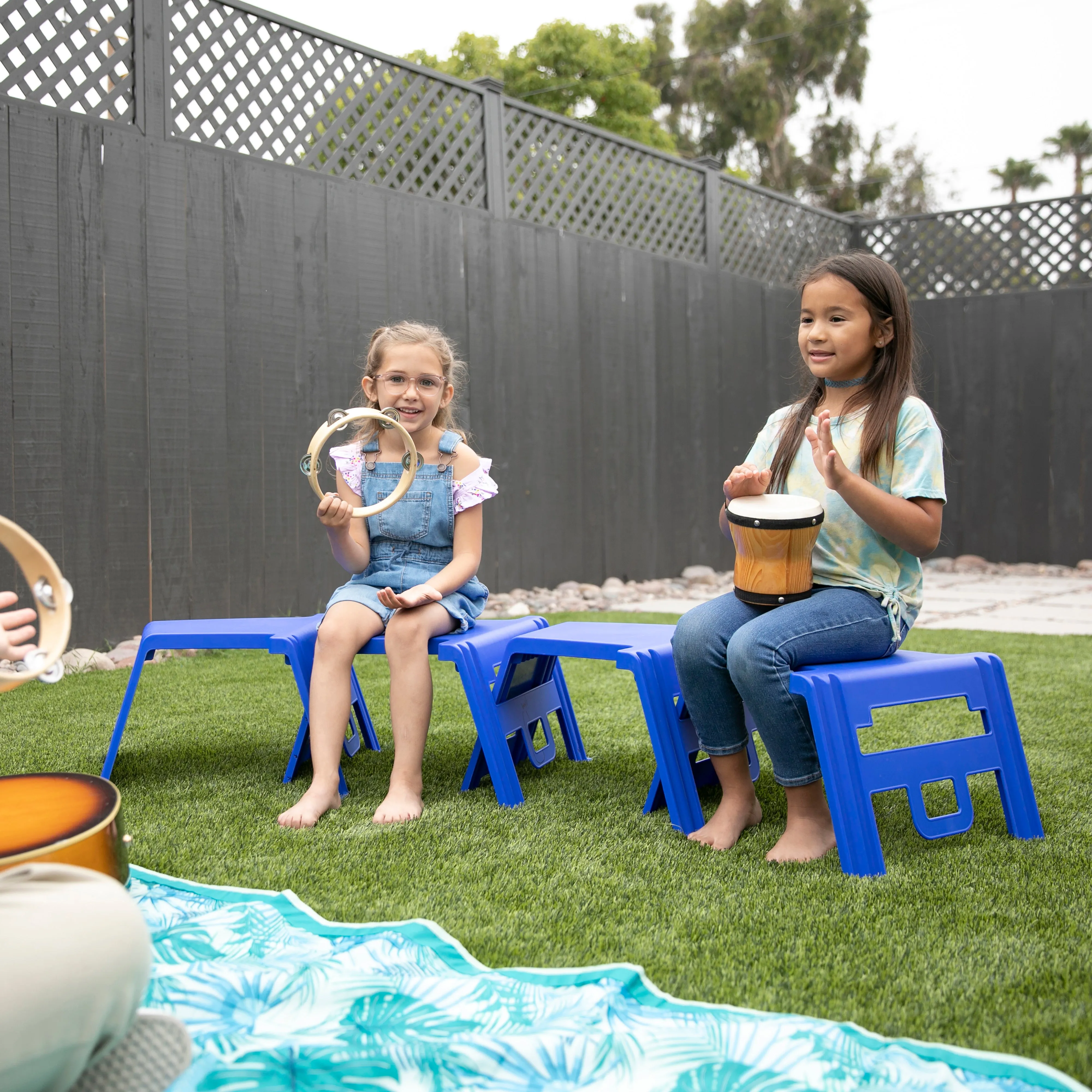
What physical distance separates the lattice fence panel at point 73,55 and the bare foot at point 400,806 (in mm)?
3314

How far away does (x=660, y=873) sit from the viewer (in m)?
1.92

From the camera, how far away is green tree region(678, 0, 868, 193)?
861 inches

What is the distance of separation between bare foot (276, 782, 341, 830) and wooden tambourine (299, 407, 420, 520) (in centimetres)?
62

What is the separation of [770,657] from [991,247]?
297 inches

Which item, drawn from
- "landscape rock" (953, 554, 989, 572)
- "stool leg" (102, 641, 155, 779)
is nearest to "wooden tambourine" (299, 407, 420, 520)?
"stool leg" (102, 641, 155, 779)

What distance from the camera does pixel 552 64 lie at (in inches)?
695

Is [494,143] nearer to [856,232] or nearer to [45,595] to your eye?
[856,232]

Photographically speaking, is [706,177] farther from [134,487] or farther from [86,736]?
[86,736]

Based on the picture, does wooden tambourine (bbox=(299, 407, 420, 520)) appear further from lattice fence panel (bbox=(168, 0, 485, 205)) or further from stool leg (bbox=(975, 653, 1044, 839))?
lattice fence panel (bbox=(168, 0, 485, 205))

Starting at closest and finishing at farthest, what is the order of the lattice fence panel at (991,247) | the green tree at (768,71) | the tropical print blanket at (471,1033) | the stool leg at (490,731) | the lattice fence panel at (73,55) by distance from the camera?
the tropical print blanket at (471,1033)
the stool leg at (490,731)
the lattice fence panel at (73,55)
the lattice fence panel at (991,247)
the green tree at (768,71)

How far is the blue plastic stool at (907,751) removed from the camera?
1877 mm

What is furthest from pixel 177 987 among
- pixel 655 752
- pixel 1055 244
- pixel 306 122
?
pixel 1055 244

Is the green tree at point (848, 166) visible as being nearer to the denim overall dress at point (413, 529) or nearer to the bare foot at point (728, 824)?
the denim overall dress at point (413, 529)

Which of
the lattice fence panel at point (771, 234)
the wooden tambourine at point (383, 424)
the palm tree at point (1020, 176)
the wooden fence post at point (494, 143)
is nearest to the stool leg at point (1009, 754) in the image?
the wooden tambourine at point (383, 424)
